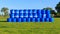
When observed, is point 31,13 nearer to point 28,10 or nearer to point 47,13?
point 28,10

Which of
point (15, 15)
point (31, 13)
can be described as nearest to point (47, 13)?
point (31, 13)

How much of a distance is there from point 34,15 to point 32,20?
850mm

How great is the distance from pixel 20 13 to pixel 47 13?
4.17 m

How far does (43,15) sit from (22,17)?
3.27 metres

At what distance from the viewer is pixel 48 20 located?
1126 inches

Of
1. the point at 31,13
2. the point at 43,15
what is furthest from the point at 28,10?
the point at 43,15

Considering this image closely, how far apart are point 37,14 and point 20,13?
2.65 m

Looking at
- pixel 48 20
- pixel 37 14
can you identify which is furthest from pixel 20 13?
pixel 48 20

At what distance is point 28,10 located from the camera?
29.0m

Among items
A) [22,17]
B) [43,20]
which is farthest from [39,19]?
[22,17]

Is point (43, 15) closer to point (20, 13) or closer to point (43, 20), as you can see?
point (43, 20)

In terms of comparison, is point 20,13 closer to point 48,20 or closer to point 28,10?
point 28,10

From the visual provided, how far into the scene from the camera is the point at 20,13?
28609 mm

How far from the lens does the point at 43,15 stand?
28797 mm
